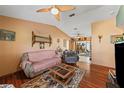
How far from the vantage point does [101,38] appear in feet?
7.95

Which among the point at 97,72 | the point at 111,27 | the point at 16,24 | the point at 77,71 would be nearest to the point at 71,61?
the point at 77,71

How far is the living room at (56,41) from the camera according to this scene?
2.39 m

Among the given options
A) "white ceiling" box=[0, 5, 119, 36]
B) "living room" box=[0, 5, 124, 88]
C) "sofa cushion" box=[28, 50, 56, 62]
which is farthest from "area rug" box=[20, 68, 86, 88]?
"white ceiling" box=[0, 5, 119, 36]

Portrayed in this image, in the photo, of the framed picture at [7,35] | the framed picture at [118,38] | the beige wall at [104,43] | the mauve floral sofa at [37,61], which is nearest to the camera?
the framed picture at [118,38]

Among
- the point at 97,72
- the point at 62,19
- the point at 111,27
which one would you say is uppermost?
the point at 62,19

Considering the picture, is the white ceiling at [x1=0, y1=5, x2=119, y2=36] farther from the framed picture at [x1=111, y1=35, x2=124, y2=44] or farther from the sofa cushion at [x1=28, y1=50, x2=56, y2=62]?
the sofa cushion at [x1=28, y1=50, x2=56, y2=62]

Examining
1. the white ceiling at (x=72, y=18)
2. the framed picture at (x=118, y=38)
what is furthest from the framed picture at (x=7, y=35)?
the framed picture at (x=118, y=38)

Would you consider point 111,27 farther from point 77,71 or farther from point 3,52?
point 3,52

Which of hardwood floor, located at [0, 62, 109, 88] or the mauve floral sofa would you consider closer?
hardwood floor, located at [0, 62, 109, 88]

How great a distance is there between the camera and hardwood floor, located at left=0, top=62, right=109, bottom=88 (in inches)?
94.3

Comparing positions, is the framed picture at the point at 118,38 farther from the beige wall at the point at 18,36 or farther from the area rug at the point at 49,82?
the area rug at the point at 49,82

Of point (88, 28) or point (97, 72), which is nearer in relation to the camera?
point (88, 28)

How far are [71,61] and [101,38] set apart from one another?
1.27 metres

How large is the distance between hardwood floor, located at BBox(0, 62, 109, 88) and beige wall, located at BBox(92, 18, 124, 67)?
21 cm
